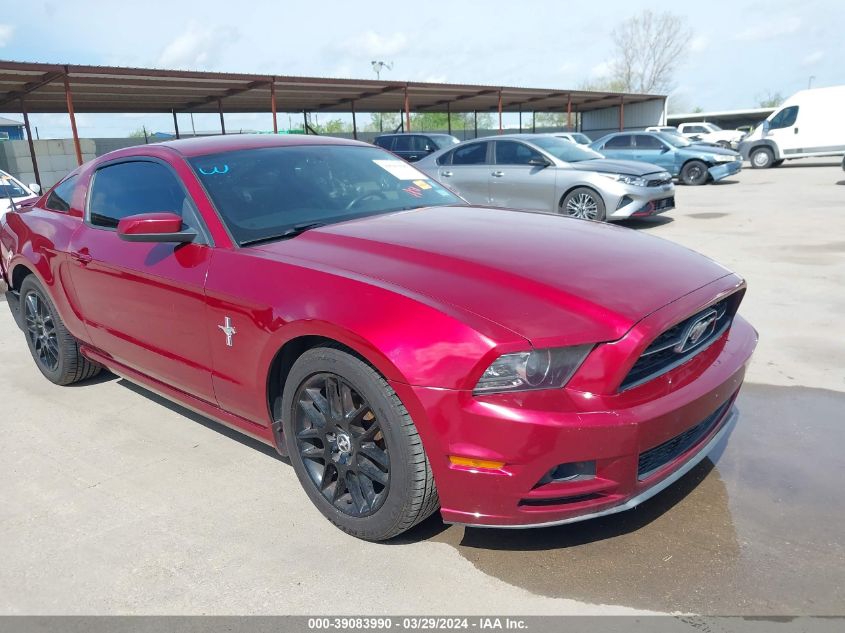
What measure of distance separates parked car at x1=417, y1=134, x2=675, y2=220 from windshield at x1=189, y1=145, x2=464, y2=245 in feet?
18.9

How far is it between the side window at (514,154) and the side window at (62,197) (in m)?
7.45

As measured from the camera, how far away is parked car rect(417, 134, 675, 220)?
9891 millimetres

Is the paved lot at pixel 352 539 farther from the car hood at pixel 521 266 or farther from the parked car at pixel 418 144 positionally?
the parked car at pixel 418 144

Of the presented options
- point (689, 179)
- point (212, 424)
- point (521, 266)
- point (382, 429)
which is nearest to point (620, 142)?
point (689, 179)

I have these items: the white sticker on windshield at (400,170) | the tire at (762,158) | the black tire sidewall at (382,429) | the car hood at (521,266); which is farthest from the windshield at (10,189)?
the tire at (762,158)

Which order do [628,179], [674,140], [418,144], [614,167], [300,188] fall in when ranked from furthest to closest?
[418,144]
[674,140]
[614,167]
[628,179]
[300,188]

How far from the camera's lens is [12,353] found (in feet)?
18.4

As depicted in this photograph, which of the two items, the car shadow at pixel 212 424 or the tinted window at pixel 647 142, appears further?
the tinted window at pixel 647 142

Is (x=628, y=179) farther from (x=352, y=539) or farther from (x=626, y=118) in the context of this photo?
(x=626, y=118)

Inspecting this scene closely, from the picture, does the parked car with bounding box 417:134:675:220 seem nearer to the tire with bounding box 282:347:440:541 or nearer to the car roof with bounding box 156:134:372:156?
the car roof with bounding box 156:134:372:156

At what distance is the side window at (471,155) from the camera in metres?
11.0

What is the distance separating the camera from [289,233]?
3.10 meters

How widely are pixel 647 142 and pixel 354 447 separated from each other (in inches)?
678

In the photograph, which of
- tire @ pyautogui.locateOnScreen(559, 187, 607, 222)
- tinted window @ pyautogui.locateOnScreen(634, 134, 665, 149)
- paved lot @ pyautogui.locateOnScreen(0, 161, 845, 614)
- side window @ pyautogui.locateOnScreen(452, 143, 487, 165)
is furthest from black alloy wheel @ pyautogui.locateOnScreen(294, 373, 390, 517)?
tinted window @ pyautogui.locateOnScreen(634, 134, 665, 149)
